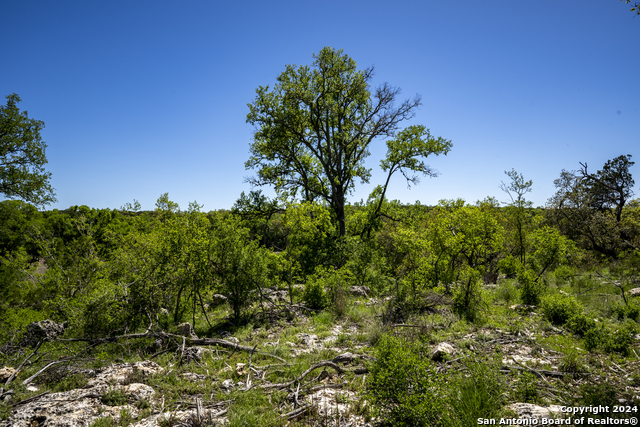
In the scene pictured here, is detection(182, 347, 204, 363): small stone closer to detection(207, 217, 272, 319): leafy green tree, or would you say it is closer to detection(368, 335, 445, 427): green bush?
detection(207, 217, 272, 319): leafy green tree

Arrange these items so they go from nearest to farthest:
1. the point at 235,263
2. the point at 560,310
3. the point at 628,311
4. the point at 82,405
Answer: the point at 82,405
the point at 560,310
the point at 628,311
the point at 235,263

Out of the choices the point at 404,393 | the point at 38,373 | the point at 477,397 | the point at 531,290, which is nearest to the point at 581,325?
the point at 531,290

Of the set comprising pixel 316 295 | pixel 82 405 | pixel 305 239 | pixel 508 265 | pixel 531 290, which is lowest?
pixel 82 405

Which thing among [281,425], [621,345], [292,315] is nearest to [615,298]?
[621,345]

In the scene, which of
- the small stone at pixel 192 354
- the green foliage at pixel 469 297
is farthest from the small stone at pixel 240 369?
the green foliage at pixel 469 297

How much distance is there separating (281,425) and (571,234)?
26.7 m

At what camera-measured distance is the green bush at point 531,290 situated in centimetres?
970

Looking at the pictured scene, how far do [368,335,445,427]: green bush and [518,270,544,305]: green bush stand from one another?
25.6ft

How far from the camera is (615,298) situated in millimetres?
9539

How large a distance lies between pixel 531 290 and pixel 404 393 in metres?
8.52

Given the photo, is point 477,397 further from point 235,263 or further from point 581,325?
point 235,263

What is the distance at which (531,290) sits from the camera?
9742 mm

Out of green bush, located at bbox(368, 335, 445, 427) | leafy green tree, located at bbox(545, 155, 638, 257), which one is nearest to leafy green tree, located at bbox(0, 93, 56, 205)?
green bush, located at bbox(368, 335, 445, 427)

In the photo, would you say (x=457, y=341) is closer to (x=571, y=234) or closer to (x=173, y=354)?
(x=173, y=354)
